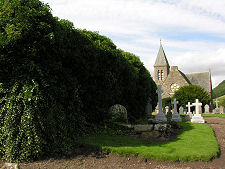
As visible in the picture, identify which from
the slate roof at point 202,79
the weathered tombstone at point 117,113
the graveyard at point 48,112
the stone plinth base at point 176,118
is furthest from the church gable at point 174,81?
the graveyard at point 48,112

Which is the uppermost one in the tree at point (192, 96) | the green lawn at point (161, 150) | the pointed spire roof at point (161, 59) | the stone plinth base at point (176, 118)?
the pointed spire roof at point (161, 59)

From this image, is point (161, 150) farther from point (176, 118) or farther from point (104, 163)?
point (176, 118)

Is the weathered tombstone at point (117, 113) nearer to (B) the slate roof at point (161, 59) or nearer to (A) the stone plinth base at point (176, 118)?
(A) the stone plinth base at point (176, 118)

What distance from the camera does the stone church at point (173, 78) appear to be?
147ft

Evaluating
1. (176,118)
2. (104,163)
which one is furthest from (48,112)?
(176,118)

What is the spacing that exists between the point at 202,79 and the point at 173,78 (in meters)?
8.83

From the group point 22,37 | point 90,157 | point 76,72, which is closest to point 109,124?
point 76,72

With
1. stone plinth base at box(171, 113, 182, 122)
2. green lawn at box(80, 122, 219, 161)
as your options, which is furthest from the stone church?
green lawn at box(80, 122, 219, 161)

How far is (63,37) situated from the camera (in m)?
6.59

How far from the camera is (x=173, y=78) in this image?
4553 cm

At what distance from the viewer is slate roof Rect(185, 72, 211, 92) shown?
155 feet

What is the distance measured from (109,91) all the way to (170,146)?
4253 mm

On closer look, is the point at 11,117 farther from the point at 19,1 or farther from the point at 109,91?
the point at 109,91

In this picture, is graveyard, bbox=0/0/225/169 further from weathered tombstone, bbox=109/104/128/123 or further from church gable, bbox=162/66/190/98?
church gable, bbox=162/66/190/98
